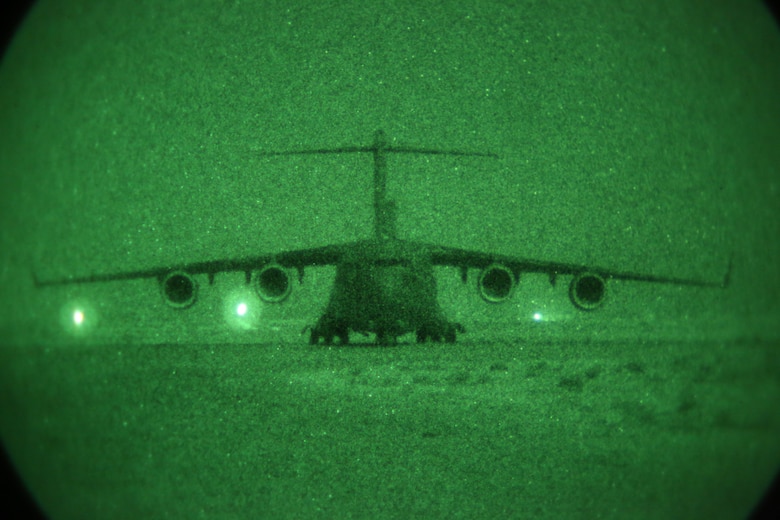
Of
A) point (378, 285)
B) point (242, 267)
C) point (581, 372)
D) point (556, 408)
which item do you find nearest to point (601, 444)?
point (556, 408)

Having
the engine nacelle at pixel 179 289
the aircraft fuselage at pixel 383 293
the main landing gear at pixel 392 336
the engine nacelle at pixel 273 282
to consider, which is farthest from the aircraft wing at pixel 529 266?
the engine nacelle at pixel 179 289

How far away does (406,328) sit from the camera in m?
9.18

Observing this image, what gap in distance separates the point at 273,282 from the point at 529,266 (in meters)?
3.89

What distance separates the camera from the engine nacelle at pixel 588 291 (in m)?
9.13

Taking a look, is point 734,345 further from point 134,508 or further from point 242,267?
point 134,508

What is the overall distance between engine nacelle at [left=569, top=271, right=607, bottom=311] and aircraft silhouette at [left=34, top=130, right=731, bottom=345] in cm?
1

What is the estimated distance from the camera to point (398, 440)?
4266 mm

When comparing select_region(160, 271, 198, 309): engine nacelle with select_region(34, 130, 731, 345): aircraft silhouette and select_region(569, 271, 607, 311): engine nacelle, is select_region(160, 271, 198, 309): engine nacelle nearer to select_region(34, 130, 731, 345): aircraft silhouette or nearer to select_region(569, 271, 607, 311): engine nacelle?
select_region(34, 130, 731, 345): aircraft silhouette

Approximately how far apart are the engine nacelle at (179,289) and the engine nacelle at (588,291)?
5.43 m

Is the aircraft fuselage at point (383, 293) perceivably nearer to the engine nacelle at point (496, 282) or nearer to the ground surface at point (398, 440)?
the engine nacelle at point (496, 282)

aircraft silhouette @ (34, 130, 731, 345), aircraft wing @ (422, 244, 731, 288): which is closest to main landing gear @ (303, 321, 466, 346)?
aircraft silhouette @ (34, 130, 731, 345)

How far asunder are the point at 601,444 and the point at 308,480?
6.45 ft

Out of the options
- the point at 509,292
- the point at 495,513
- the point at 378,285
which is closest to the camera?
the point at 495,513

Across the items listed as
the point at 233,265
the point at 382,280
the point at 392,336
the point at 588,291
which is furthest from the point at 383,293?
the point at 588,291
